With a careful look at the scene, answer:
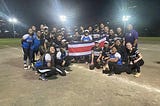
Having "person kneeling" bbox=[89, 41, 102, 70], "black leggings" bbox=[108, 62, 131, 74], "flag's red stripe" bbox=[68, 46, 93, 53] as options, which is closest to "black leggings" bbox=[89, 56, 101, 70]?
"person kneeling" bbox=[89, 41, 102, 70]

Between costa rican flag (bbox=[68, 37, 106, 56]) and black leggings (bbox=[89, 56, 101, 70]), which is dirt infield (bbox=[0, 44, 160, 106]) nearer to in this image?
black leggings (bbox=[89, 56, 101, 70])

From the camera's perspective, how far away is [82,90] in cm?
674

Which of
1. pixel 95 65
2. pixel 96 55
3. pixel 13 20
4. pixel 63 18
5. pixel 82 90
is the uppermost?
pixel 13 20

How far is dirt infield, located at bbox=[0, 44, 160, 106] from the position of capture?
Result: 19.0 feet

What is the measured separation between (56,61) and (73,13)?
106ft

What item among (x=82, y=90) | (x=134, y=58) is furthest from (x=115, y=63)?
(x=82, y=90)

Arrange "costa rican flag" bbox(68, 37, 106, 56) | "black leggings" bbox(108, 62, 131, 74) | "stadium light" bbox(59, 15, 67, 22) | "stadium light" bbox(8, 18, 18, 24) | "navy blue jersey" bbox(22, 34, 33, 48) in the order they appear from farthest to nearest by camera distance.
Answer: "stadium light" bbox(8, 18, 18, 24) < "stadium light" bbox(59, 15, 67, 22) < "costa rican flag" bbox(68, 37, 106, 56) < "navy blue jersey" bbox(22, 34, 33, 48) < "black leggings" bbox(108, 62, 131, 74)

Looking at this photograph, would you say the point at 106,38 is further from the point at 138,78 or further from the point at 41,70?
the point at 41,70

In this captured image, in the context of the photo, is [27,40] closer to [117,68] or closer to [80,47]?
[80,47]

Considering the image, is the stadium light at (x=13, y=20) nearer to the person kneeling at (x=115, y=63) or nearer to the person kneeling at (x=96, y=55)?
the person kneeling at (x=96, y=55)

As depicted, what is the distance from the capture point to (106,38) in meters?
11.0

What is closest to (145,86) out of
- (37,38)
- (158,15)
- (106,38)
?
(106,38)

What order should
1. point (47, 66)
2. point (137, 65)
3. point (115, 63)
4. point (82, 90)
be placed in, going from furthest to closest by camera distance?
1. point (115, 63)
2. point (137, 65)
3. point (47, 66)
4. point (82, 90)

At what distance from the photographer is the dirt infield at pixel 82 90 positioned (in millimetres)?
5785
